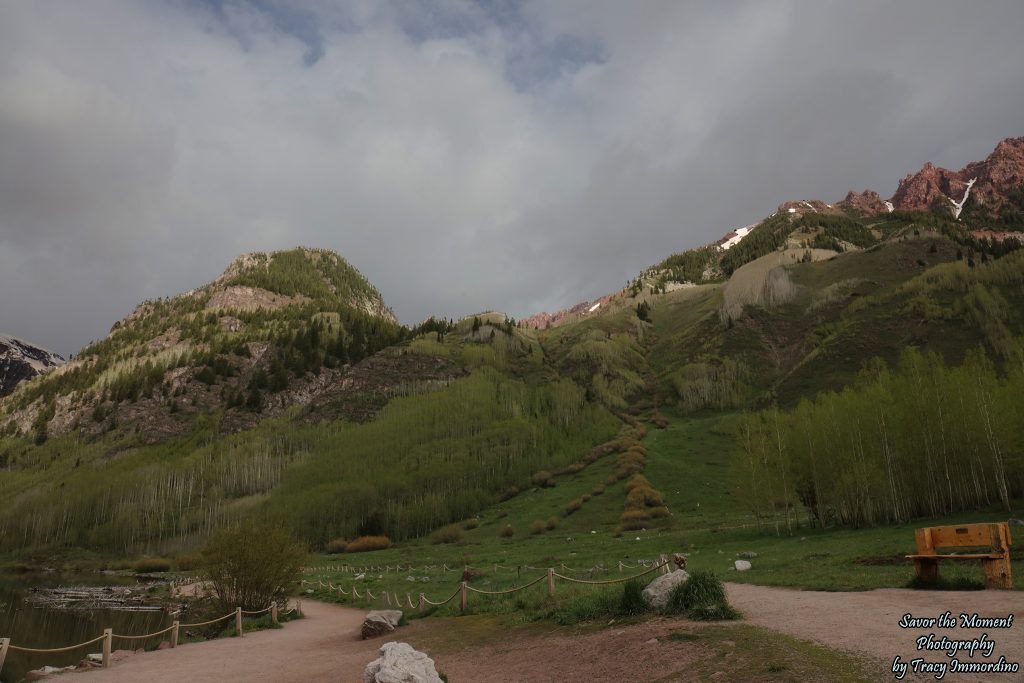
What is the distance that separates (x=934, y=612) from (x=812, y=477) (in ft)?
125

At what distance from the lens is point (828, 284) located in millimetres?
181750

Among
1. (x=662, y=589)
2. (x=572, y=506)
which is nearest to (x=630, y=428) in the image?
(x=572, y=506)

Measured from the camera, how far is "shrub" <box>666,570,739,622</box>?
13.2 metres

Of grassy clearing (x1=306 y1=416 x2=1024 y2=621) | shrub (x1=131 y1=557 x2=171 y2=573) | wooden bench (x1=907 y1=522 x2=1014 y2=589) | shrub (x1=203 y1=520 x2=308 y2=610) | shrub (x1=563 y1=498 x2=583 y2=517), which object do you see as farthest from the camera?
shrub (x1=131 y1=557 x2=171 y2=573)

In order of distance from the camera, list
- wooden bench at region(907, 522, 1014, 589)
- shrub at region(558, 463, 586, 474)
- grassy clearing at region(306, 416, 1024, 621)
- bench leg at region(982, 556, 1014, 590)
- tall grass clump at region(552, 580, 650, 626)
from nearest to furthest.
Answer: bench leg at region(982, 556, 1014, 590) → wooden bench at region(907, 522, 1014, 589) → tall grass clump at region(552, 580, 650, 626) → grassy clearing at region(306, 416, 1024, 621) → shrub at region(558, 463, 586, 474)

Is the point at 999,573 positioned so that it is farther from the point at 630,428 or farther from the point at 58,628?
the point at 630,428

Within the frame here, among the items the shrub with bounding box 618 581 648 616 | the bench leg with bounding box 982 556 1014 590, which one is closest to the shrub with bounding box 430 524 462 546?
the shrub with bounding box 618 581 648 616

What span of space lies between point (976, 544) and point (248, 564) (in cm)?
2974

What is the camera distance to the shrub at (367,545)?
3551 inches

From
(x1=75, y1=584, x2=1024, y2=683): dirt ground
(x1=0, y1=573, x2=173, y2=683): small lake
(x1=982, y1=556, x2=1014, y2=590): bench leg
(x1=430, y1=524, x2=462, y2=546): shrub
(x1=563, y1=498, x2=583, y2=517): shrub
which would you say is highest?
(x1=982, y1=556, x2=1014, y2=590): bench leg

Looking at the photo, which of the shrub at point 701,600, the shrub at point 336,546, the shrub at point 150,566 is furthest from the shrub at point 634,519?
the shrub at point 150,566

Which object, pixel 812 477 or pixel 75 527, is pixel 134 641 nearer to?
pixel 812 477

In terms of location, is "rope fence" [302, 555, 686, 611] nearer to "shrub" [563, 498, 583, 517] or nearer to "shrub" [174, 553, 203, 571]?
"shrub" [563, 498, 583, 517]

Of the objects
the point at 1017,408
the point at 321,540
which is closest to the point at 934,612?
the point at 1017,408
